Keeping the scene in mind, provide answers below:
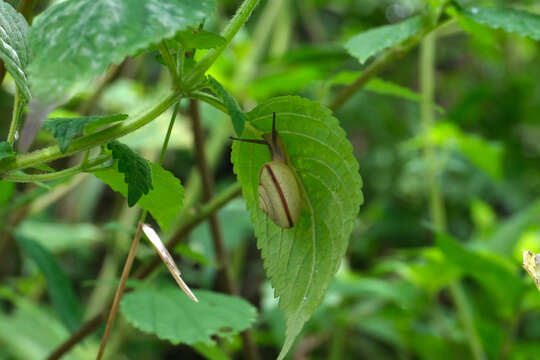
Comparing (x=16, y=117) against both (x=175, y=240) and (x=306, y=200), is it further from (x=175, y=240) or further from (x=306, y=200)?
(x=175, y=240)

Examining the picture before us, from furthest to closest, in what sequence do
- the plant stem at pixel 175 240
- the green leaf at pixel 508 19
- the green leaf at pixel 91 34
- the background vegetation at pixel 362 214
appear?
1. the background vegetation at pixel 362 214
2. the plant stem at pixel 175 240
3. the green leaf at pixel 508 19
4. the green leaf at pixel 91 34

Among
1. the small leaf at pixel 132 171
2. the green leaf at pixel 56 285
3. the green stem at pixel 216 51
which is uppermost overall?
the green stem at pixel 216 51

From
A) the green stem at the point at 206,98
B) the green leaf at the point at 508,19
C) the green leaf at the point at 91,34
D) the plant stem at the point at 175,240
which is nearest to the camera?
the green leaf at the point at 91,34

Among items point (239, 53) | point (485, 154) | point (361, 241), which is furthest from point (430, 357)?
point (239, 53)

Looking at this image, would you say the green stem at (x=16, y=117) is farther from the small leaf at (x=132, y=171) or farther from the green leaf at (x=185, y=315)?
the green leaf at (x=185, y=315)

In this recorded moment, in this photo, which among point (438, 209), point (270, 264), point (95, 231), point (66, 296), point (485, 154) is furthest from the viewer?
point (95, 231)

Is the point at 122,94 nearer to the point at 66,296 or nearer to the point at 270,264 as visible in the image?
the point at 66,296

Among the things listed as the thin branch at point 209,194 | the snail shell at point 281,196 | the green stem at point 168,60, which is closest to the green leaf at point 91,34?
the green stem at point 168,60
